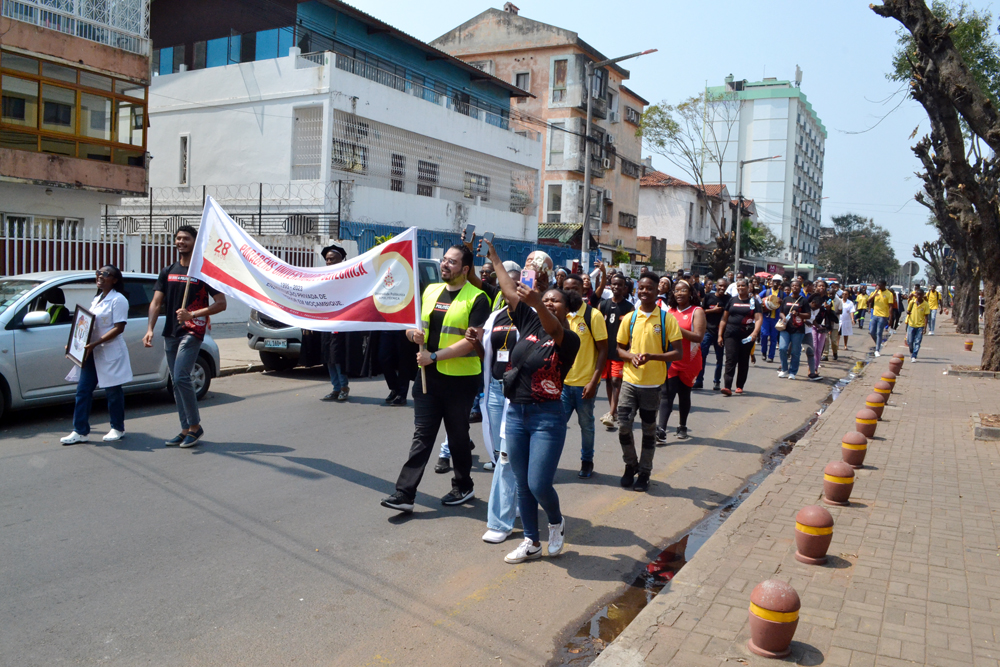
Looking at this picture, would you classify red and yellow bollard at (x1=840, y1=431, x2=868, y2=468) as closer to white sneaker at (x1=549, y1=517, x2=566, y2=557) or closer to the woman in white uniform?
white sneaker at (x1=549, y1=517, x2=566, y2=557)

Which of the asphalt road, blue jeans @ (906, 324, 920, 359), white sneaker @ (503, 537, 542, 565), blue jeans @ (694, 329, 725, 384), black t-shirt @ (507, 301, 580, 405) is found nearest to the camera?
the asphalt road

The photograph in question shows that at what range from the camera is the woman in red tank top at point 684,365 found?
27.8 feet

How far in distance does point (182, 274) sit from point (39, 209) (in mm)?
13819

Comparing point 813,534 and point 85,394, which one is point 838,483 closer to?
point 813,534

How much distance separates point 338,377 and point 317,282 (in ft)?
13.7

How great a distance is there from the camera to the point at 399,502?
5.90m

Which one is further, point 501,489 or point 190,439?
point 190,439

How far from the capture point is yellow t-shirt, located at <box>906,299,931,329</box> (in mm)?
18953

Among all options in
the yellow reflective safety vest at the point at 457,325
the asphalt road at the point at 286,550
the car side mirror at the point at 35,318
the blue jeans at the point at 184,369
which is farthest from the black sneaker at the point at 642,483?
the car side mirror at the point at 35,318

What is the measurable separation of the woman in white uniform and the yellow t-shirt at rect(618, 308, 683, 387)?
15.6 ft

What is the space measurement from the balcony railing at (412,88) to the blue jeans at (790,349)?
15014 millimetres

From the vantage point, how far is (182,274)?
25.2ft

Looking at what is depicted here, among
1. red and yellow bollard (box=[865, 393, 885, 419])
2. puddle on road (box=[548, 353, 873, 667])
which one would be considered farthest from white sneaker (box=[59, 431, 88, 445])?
red and yellow bollard (box=[865, 393, 885, 419])

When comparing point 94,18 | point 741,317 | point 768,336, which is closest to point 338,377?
point 741,317
